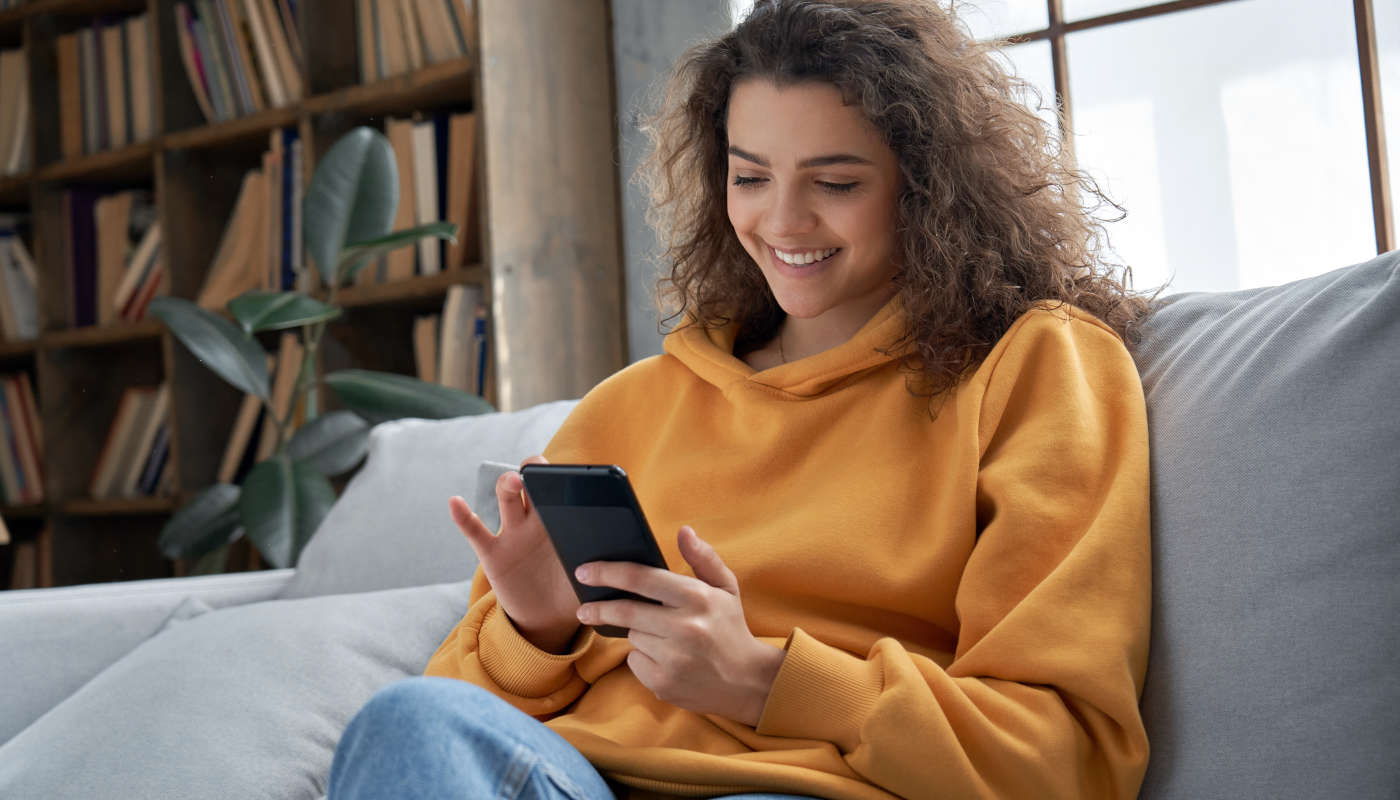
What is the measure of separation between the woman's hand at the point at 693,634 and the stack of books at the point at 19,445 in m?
2.87

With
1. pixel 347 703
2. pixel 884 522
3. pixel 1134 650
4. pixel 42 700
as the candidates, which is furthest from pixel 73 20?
pixel 1134 650

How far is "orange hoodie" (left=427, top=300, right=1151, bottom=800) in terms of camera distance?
796mm

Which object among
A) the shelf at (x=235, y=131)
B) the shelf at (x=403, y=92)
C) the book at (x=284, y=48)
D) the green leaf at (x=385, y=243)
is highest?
the book at (x=284, y=48)

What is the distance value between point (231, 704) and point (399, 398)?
3.75 feet

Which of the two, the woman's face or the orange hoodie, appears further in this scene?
the woman's face

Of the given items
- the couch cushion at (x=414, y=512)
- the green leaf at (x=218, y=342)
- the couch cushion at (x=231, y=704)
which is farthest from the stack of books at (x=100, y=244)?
the couch cushion at (x=231, y=704)

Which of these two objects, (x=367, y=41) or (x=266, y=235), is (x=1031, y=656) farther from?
(x=266, y=235)

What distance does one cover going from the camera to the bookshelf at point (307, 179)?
2.31m

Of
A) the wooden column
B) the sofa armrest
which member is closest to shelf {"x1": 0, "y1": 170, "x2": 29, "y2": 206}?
the wooden column

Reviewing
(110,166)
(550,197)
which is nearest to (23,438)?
(110,166)

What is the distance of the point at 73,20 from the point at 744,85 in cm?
283

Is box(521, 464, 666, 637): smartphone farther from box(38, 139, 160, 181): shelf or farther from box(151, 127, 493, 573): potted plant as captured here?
box(38, 139, 160, 181): shelf

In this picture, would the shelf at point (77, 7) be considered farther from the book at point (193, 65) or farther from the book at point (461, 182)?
the book at point (461, 182)

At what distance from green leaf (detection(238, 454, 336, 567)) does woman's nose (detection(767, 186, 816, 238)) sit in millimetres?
1417
